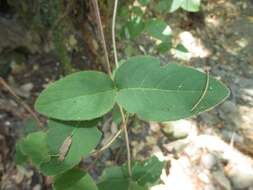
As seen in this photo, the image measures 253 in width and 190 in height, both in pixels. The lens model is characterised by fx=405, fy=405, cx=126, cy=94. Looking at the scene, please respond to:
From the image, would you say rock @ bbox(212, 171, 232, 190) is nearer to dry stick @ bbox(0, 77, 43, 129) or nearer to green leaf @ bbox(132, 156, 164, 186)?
green leaf @ bbox(132, 156, 164, 186)

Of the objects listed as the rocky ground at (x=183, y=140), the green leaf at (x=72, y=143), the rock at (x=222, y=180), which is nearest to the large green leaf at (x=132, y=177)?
the green leaf at (x=72, y=143)

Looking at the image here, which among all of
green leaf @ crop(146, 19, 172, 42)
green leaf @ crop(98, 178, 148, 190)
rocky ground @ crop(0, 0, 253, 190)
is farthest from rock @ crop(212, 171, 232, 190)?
green leaf @ crop(98, 178, 148, 190)

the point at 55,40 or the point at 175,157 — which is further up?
the point at 55,40

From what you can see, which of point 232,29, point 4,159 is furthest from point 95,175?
point 232,29

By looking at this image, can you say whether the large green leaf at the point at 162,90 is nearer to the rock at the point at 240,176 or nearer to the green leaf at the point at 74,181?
the green leaf at the point at 74,181

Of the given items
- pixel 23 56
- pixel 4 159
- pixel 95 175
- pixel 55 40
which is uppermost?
pixel 55 40

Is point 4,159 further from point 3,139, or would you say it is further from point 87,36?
point 87,36

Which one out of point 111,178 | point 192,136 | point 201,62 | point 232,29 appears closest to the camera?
point 111,178
